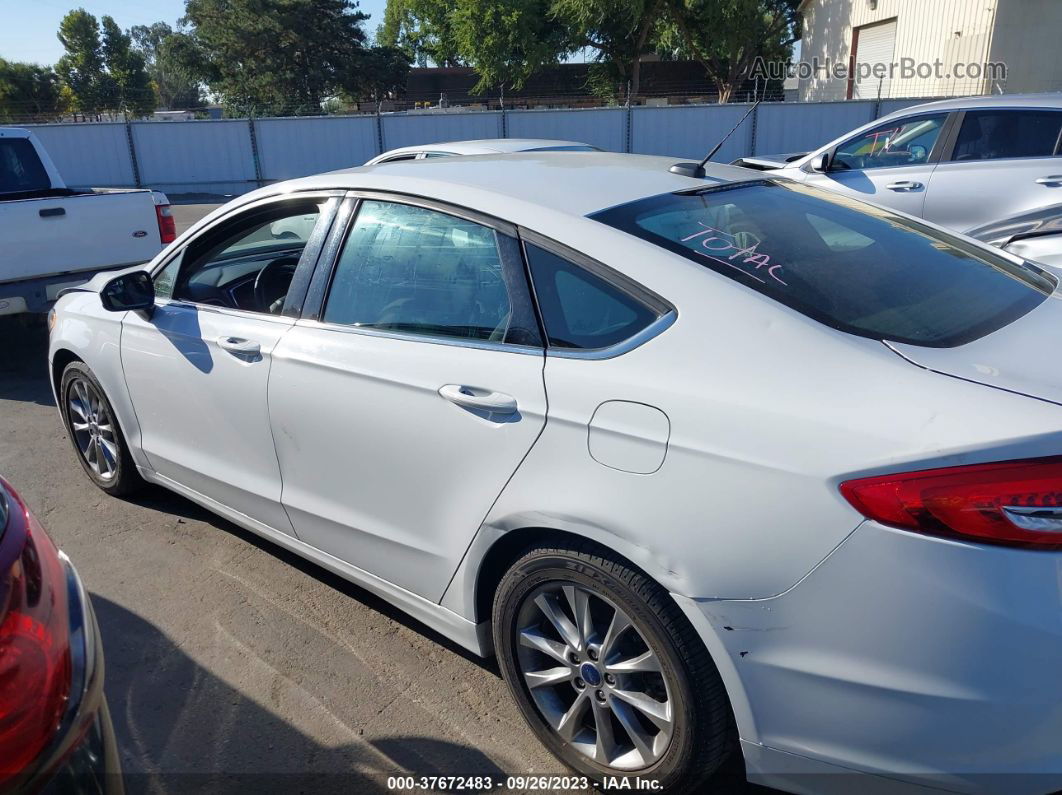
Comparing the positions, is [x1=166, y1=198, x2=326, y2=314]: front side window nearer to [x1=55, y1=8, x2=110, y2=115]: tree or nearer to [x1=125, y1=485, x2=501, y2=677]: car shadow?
[x1=125, y1=485, x2=501, y2=677]: car shadow

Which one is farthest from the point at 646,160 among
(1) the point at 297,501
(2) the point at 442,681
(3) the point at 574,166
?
(2) the point at 442,681

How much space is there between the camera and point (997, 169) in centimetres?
728

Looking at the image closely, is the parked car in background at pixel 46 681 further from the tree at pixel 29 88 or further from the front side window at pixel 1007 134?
the tree at pixel 29 88

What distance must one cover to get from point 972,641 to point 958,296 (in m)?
1.07

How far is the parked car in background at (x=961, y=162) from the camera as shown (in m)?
7.14

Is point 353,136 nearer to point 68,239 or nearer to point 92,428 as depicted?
point 68,239

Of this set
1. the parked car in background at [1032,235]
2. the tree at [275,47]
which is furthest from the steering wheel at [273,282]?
Answer: the tree at [275,47]

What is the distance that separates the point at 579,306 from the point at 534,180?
61 centimetres

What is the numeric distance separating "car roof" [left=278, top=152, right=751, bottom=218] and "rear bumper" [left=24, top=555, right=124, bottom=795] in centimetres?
153

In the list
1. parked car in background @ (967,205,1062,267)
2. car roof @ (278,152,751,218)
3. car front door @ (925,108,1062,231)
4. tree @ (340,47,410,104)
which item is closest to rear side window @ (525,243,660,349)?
car roof @ (278,152,751,218)

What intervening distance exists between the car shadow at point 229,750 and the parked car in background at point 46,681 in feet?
3.01

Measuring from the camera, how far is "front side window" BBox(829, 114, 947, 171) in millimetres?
7895

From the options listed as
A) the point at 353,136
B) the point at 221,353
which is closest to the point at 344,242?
the point at 221,353

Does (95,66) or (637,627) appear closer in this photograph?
(637,627)
